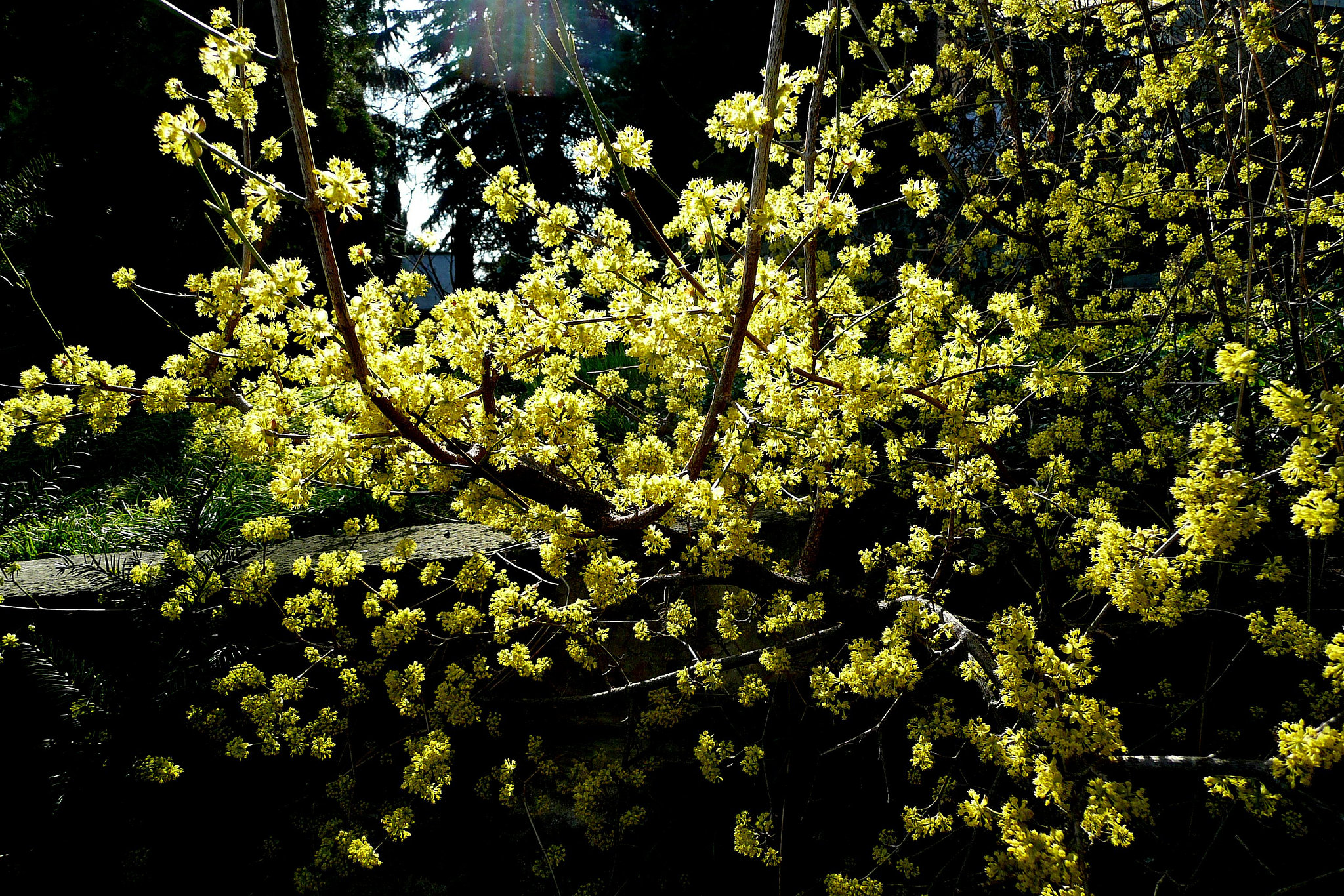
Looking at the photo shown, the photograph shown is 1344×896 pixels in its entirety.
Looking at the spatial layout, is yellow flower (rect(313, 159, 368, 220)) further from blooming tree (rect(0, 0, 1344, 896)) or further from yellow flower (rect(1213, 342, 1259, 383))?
yellow flower (rect(1213, 342, 1259, 383))

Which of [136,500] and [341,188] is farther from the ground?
[136,500]

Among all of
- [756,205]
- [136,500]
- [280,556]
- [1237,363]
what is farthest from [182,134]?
[136,500]

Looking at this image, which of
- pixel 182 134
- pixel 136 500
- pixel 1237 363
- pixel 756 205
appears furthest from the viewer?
pixel 136 500

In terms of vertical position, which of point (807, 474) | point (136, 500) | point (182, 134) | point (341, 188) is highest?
point (136, 500)

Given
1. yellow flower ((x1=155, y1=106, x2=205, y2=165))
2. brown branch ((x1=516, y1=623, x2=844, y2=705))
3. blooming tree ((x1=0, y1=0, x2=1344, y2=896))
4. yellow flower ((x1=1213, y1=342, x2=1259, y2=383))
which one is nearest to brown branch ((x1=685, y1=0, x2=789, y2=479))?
blooming tree ((x1=0, y1=0, x2=1344, y2=896))

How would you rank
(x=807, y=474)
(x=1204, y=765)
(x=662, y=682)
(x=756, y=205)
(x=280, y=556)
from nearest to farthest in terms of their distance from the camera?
(x=756, y=205) < (x=1204, y=765) < (x=807, y=474) < (x=662, y=682) < (x=280, y=556)

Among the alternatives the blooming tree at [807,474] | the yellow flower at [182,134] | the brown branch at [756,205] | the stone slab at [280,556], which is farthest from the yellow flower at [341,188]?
the stone slab at [280,556]

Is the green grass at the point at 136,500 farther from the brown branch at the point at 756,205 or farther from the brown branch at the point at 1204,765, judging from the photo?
the brown branch at the point at 1204,765

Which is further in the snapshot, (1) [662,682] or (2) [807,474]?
(1) [662,682]

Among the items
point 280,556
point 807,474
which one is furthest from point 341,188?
point 280,556

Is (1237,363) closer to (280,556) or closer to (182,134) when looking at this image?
(182,134)

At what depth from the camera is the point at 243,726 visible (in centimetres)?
312

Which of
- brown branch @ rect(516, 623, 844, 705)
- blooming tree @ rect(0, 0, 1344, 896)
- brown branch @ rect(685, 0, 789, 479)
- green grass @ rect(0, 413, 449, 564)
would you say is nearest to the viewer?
brown branch @ rect(685, 0, 789, 479)

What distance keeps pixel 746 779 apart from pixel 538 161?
1232 centimetres
